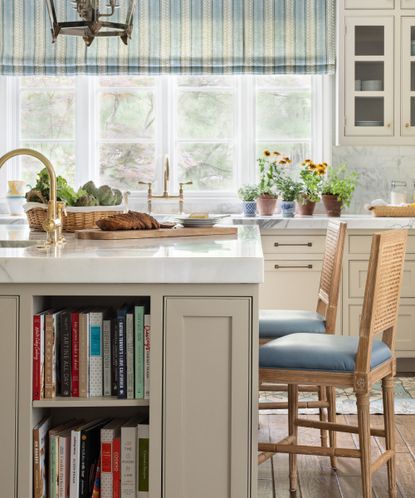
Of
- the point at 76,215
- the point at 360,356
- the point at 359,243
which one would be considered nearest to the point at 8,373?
the point at 360,356

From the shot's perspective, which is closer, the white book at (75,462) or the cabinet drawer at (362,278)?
the white book at (75,462)

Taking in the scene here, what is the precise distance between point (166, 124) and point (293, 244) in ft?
4.61

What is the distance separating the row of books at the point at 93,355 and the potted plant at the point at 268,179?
3.35 metres

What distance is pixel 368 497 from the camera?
2.70m

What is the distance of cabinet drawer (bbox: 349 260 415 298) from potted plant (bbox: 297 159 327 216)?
1.80ft

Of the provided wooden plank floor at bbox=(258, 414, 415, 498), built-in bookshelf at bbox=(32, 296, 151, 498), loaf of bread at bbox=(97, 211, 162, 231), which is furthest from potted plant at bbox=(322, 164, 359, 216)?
built-in bookshelf at bbox=(32, 296, 151, 498)

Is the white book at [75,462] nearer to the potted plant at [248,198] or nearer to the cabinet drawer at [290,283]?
the cabinet drawer at [290,283]

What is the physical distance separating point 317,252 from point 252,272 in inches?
121

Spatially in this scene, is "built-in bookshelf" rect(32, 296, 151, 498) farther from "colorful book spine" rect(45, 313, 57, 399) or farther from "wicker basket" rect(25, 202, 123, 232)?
"wicker basket" rect(25, 202, 123, 232)

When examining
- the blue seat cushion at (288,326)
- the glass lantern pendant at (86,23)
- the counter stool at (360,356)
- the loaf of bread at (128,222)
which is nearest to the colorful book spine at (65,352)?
the counter stool at (360,356)

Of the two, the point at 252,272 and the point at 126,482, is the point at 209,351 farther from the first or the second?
the point at 126,482

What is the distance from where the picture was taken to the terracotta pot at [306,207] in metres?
5.61

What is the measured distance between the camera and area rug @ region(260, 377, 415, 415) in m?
4.28

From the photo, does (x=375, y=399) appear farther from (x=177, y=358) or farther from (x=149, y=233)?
(x=177, y=358)
